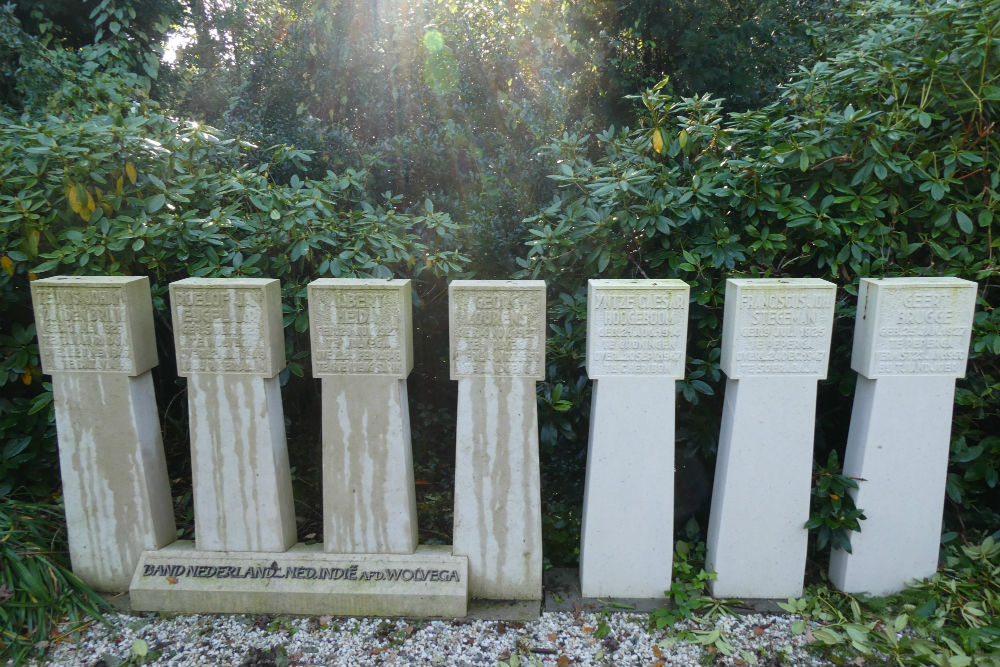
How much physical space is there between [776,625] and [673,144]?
195 centimetres

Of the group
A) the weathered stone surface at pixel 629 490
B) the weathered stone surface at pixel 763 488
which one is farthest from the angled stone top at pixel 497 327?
the weathered stone surface at pixel 763 488

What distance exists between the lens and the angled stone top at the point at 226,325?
2.23 m

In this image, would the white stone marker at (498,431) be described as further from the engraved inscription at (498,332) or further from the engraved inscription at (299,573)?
the engraved inscription at (299,573)

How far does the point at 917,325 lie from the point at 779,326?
49 cm

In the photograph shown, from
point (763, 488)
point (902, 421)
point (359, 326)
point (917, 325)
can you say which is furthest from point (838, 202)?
point (359, 326)

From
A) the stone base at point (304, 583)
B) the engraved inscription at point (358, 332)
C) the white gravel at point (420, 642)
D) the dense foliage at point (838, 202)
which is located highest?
the dense foliage at point (838, 202)

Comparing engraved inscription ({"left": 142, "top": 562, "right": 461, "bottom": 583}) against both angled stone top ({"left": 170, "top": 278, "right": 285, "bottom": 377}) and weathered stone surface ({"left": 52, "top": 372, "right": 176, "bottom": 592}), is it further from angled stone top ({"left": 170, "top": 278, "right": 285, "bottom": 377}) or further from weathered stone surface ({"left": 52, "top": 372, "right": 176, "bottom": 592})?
angled stone top ({"left": 170, "top": 278, "right": 285, "bottom": 377})

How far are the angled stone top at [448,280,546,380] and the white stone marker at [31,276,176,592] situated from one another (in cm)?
119

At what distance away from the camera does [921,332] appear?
220 cm

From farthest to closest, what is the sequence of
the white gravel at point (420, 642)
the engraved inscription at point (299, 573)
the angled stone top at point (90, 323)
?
the engraved inscription at point (299, 573) → the angled stone top at point (90, 323) → the white gravel at point (420, 642)

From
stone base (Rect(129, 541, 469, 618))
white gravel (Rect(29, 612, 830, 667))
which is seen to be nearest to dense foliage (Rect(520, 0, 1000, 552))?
white gravel (Rect(29, 612, 830, 667))

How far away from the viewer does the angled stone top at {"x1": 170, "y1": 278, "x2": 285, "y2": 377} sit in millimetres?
2229

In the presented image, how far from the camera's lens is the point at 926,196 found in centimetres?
249

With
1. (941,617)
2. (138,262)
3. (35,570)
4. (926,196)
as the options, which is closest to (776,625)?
(941,617)
